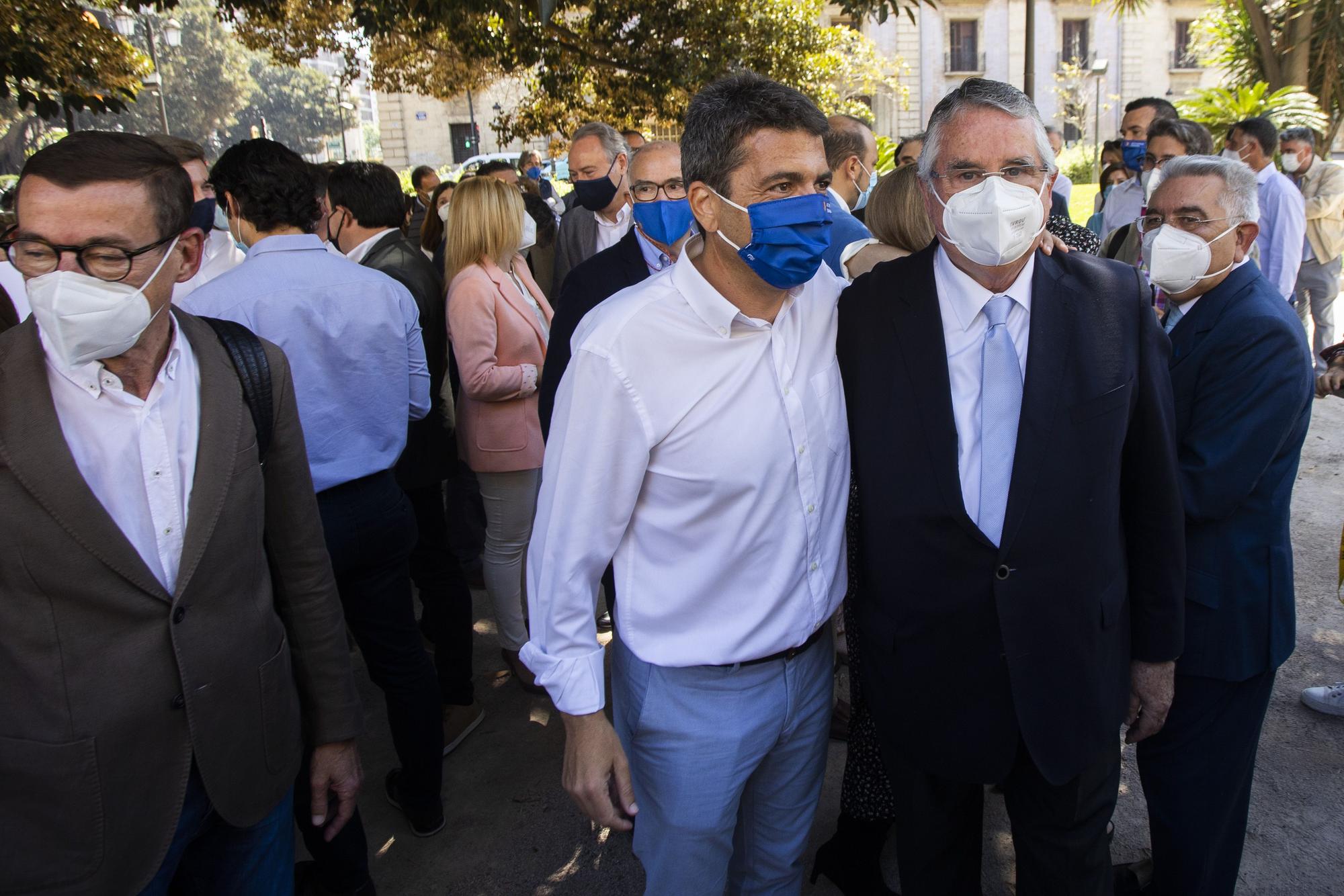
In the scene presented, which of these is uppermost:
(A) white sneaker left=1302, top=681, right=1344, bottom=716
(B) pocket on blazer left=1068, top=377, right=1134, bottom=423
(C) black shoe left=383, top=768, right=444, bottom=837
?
(B) pocket on blazer left=1068, top=377, right=1134, bottom=423

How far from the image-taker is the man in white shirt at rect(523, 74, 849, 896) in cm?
186

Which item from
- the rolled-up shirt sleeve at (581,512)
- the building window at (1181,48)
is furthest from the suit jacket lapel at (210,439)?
the building window at (1181,48)

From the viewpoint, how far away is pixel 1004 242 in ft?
6.37

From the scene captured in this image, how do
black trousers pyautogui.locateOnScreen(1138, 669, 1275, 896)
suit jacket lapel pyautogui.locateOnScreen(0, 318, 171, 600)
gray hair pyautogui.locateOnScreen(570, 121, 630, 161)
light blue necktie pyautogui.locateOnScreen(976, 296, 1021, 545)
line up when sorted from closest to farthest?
suit jacket lapel pyautogui.locateOnScreen(0, 318, 171, 600) → light blue necktie pyautogui.locateOnScreen(976, 296, 1021, 545) → black trousers pyautogui.locateOnScreen(1138, 669, 1275, 896) → gray hair pyautogui.locateOnScreen(570, 121, 630, 161)

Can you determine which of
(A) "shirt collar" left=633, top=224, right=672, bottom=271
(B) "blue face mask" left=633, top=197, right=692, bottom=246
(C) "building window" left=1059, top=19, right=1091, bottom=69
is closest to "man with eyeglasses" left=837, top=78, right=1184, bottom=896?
(B) "blue face mask" left=633, top=197, right=692, bottom=246

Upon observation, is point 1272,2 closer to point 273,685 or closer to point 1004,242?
point 1004,242

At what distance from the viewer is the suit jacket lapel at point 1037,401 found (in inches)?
73.7

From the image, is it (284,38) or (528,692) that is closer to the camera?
(528,692)

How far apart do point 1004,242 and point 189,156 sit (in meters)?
3.49

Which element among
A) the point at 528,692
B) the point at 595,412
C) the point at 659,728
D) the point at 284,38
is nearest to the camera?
the point at 595,412

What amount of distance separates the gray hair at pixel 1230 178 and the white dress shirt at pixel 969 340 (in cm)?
86

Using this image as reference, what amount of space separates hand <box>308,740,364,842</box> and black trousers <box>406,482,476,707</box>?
60.3 inches

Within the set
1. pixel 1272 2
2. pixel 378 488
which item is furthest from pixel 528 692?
pixel 1272 2

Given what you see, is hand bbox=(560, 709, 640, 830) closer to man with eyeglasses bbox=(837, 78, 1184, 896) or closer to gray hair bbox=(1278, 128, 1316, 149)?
man with eyeglasses bbox=(837, 78, 1184, 896)
